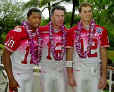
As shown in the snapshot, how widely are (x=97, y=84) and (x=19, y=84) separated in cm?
100

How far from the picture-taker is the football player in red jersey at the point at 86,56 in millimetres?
3324

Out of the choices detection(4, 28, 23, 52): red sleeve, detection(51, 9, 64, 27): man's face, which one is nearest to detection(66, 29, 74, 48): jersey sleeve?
detection(51, 9, 64, 27): man's face

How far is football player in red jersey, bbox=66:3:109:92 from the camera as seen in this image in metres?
3.32

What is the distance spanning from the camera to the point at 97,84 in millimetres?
3344

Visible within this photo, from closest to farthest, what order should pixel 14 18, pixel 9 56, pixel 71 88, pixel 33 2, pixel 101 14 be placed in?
pixel 9 56, pixel 71 88, pixel 101 14, pixel 33 2, pixel 14 18

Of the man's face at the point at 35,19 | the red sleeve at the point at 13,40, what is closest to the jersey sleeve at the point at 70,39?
the man's face at the point at 35,19

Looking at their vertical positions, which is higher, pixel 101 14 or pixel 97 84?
pixel 101 14

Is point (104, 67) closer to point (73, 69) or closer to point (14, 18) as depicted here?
point (73, 69)

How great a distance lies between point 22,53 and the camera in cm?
328

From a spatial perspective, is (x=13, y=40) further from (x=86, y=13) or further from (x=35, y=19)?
(x=86, y=13)

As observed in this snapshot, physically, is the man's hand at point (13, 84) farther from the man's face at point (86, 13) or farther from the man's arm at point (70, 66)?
the man's face at point (86, 13)

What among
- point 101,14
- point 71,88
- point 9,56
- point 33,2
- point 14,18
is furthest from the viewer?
point 14,18

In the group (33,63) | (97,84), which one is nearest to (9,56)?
(33,63)

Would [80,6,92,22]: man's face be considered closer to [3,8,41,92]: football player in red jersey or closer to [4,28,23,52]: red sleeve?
[3,8,41,92]: football player in red jersey
